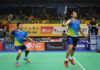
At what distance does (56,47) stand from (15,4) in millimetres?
17962

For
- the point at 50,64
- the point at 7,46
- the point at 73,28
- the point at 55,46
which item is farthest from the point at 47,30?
the point at 73,28

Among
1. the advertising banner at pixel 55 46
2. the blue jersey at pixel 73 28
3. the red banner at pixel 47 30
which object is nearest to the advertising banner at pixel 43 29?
the red banner at pixel 47 30

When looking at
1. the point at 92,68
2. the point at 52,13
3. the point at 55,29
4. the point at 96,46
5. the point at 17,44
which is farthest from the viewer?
the point at 52,13

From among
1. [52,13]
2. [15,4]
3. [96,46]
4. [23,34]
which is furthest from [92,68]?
[15,4]

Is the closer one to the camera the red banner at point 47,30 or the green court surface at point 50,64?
the green court surface at point 50,64

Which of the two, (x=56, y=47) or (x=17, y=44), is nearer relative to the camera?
(x=17, y=44)

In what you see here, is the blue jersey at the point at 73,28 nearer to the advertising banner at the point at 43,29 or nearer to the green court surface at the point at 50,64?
the green court surface at the point at 50,64

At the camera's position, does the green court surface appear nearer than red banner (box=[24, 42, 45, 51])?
Yes

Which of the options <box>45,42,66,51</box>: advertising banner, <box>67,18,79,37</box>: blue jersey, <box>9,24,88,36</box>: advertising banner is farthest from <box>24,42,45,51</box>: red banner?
<box>67,18,79,37</box>: blue jersey

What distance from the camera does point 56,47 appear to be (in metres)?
12.7

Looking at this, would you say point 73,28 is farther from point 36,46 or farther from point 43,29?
point 43,29

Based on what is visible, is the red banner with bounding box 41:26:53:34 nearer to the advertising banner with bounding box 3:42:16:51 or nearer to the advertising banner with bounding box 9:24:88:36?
the advertising banner with bounding box 9:24:88:36

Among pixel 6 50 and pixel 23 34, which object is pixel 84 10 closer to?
pixel 6 50

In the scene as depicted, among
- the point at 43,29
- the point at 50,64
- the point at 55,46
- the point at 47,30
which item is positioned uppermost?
the point at 43,29
